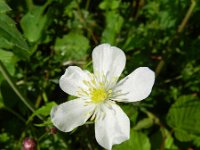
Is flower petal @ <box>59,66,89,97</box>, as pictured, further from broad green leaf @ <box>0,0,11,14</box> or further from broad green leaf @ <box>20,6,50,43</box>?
broad green leaf @ <box>20,6,50,43</box>

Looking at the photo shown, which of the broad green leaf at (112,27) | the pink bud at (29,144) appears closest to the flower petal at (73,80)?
the pink bud at (29,144)

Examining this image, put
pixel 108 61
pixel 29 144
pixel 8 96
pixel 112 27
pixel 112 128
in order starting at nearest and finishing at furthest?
pixel 112 128 < pixel 108 61 < pixel 29 144 < pixel 8 96 < pixel 112 27

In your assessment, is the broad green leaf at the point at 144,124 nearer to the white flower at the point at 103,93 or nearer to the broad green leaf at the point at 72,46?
the broad green leaf at the point at 72,46

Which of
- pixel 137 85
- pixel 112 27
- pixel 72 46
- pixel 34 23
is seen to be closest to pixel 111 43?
pixel 112 27

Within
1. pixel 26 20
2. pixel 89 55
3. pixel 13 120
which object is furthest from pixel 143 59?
pixel 13 120

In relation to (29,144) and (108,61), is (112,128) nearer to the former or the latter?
(108,61)

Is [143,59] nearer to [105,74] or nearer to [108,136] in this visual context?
[105,74]
